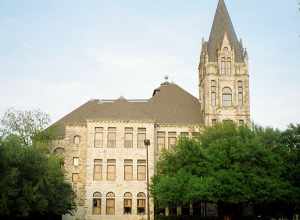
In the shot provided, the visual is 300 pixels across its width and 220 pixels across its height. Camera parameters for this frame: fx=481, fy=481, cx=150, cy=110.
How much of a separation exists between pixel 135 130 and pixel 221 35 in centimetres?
1571

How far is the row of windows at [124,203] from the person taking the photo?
5312 centimetres

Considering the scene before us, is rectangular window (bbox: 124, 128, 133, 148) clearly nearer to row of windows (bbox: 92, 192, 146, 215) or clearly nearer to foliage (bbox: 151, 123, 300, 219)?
row of windows (bbox: 92, 192, 146, 215)

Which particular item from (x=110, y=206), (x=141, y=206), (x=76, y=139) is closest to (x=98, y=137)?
(x=76, y=139)

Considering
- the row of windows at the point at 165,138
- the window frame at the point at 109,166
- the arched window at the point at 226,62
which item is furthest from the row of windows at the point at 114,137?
the arched window at the point at 226,62

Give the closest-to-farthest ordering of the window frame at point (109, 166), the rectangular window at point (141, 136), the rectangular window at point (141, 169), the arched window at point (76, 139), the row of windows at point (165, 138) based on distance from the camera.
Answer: the window frame at point (109, 166), the rectangular window at point (141, 169), the rectangular window at point (141, 136), the arched window at point (76, 139), the row of windows at point (165, 138)

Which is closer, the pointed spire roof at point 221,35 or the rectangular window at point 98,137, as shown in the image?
the rectangular window at point 98,137

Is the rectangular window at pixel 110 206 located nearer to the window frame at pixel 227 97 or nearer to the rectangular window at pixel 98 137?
the rectangular window at pixel 98 137

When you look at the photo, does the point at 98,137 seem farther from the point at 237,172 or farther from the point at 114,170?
the point at 237,172

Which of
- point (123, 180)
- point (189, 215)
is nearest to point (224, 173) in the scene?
point (189, 215)

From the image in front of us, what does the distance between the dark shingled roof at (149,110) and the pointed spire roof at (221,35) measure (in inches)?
274

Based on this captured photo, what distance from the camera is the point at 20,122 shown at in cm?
5278

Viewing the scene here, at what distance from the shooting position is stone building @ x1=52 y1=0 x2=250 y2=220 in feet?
175

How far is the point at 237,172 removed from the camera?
131ft

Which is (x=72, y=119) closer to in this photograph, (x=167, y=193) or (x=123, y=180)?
(x=123, y=180)
